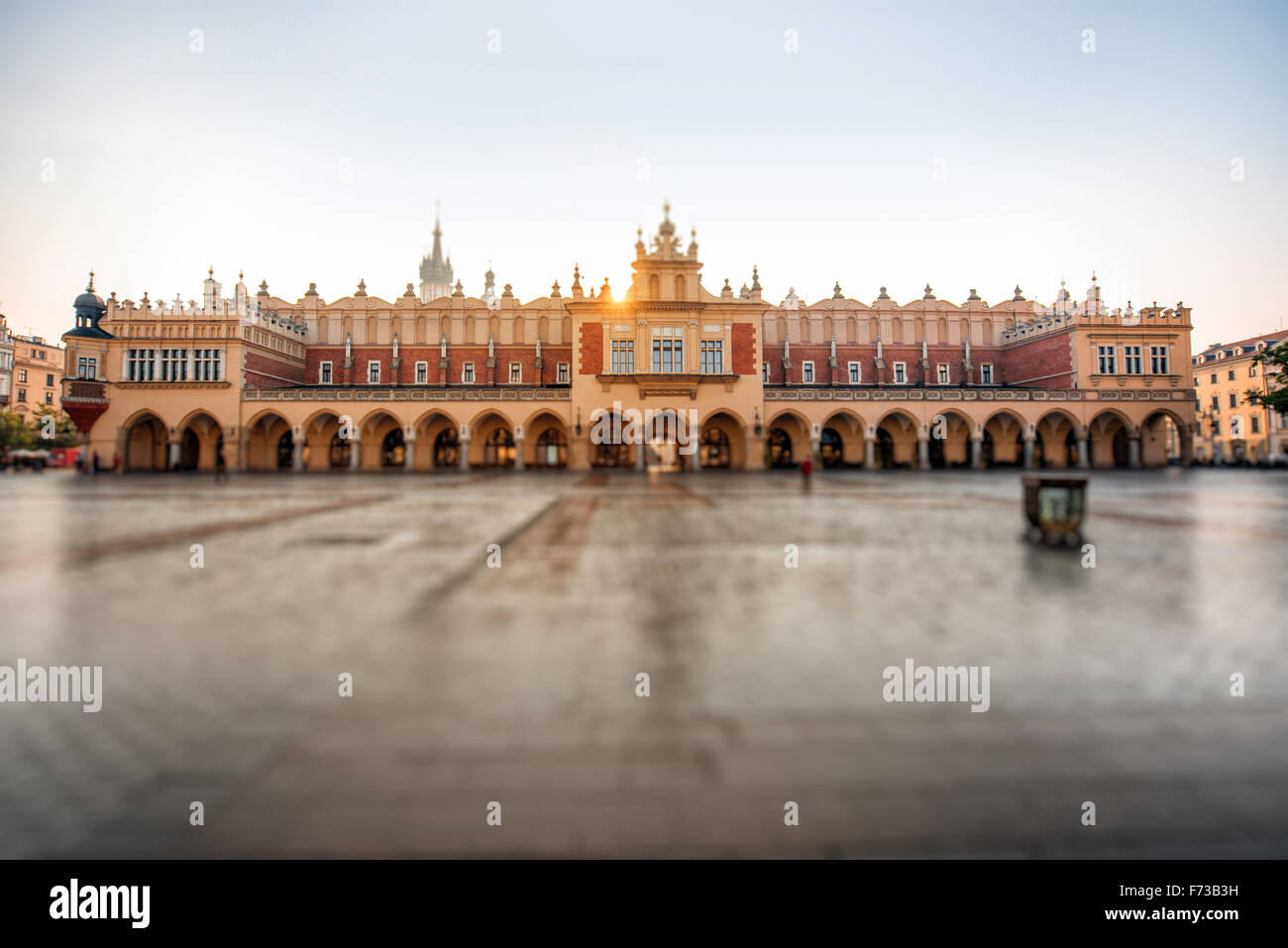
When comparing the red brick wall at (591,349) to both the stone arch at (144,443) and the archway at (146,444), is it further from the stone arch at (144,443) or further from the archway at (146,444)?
the archway at (146,444)

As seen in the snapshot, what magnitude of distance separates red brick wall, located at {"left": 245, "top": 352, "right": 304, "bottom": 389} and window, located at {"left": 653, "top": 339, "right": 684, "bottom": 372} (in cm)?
2516

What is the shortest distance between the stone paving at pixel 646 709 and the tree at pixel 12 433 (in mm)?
62719

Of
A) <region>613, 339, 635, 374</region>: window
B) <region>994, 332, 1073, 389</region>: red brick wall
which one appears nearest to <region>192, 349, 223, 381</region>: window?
<region>613, 339, 635, 374</region>: window

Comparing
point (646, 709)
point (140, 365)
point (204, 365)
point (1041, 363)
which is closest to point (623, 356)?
point (204, 365)

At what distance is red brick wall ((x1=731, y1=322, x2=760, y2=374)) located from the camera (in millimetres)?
40094

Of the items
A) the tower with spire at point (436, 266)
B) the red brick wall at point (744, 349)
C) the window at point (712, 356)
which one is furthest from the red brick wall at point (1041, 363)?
the tower with spire at point (436, 266)

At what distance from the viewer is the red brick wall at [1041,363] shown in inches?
1633

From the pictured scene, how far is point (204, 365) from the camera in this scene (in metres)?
38.3

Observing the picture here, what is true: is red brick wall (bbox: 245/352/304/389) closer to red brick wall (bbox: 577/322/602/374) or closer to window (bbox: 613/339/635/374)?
red brick wall (bbox: 577/322/602/374)

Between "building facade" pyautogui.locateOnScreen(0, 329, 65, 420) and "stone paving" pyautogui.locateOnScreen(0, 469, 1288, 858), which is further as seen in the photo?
"building facade" pyautogui.locateOnScreen(0, 329, 65, 420)

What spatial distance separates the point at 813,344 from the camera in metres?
47.2

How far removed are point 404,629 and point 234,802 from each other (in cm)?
254
